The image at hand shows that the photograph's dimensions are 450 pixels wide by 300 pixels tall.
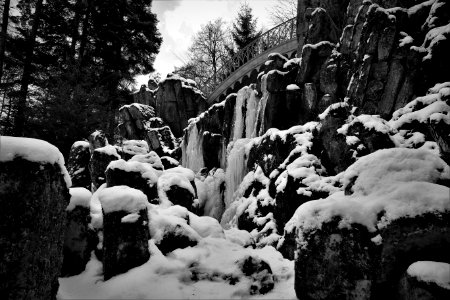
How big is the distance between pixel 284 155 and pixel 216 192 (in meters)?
3.97

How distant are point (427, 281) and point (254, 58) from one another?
1398 centimetres

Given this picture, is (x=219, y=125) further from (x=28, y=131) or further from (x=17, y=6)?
(x=17, y=6)

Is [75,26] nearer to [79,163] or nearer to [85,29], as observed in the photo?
[85,29]

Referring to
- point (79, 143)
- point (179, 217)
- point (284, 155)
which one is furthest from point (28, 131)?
point (284, 155)

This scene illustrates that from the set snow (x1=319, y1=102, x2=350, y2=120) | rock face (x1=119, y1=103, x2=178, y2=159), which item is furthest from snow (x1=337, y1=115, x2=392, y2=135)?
rock face (x1=119, y1=103, x2=178, y2=159)

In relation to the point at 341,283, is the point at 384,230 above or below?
above

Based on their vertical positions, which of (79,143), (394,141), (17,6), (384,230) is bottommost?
(384,230)

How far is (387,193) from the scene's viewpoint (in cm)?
373

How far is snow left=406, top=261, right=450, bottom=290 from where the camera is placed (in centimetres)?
279

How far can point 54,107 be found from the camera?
11.9 meters

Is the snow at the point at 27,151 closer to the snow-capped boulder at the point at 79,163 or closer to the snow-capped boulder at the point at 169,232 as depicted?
the snow-capped boulder at the point at 169,232

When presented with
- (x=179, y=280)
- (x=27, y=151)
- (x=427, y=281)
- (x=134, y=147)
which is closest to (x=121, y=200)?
Result: (x=179, y=280)

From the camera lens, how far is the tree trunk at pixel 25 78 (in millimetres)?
12203

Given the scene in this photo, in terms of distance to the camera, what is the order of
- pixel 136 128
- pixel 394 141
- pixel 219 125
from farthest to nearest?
pixel 136 128 < pixel 219 125 < pixel 394 141
